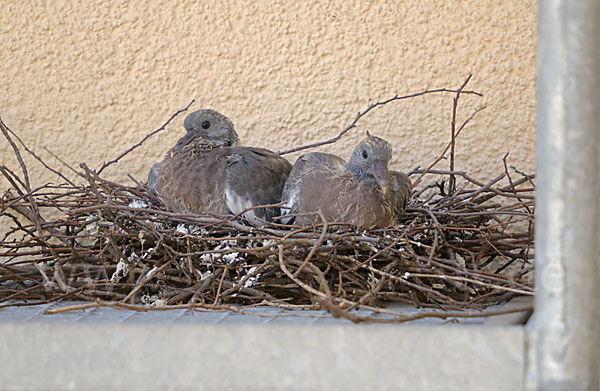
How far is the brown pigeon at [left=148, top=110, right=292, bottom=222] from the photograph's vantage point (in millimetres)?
1688

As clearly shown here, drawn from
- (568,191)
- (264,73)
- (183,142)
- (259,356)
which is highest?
(264,73)

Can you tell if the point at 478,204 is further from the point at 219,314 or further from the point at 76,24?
the point at 76,24

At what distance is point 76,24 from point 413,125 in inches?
38.5

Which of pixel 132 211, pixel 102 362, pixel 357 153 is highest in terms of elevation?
pixel 357 153

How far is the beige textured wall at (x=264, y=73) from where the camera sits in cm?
195

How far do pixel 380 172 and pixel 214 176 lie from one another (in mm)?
413

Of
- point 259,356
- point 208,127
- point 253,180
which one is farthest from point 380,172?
point 259,356

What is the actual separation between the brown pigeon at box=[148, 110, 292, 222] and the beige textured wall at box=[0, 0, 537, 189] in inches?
8.8

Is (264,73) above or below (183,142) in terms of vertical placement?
above

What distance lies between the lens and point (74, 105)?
1987 millimetres

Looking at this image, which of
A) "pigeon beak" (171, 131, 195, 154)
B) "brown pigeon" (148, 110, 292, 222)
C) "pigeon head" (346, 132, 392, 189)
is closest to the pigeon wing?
"brown pigeon" (148, 110, 292, 222)

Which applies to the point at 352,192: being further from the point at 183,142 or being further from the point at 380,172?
the point at 183,142

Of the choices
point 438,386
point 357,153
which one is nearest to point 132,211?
point 357,153

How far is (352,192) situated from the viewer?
5.17 ft
